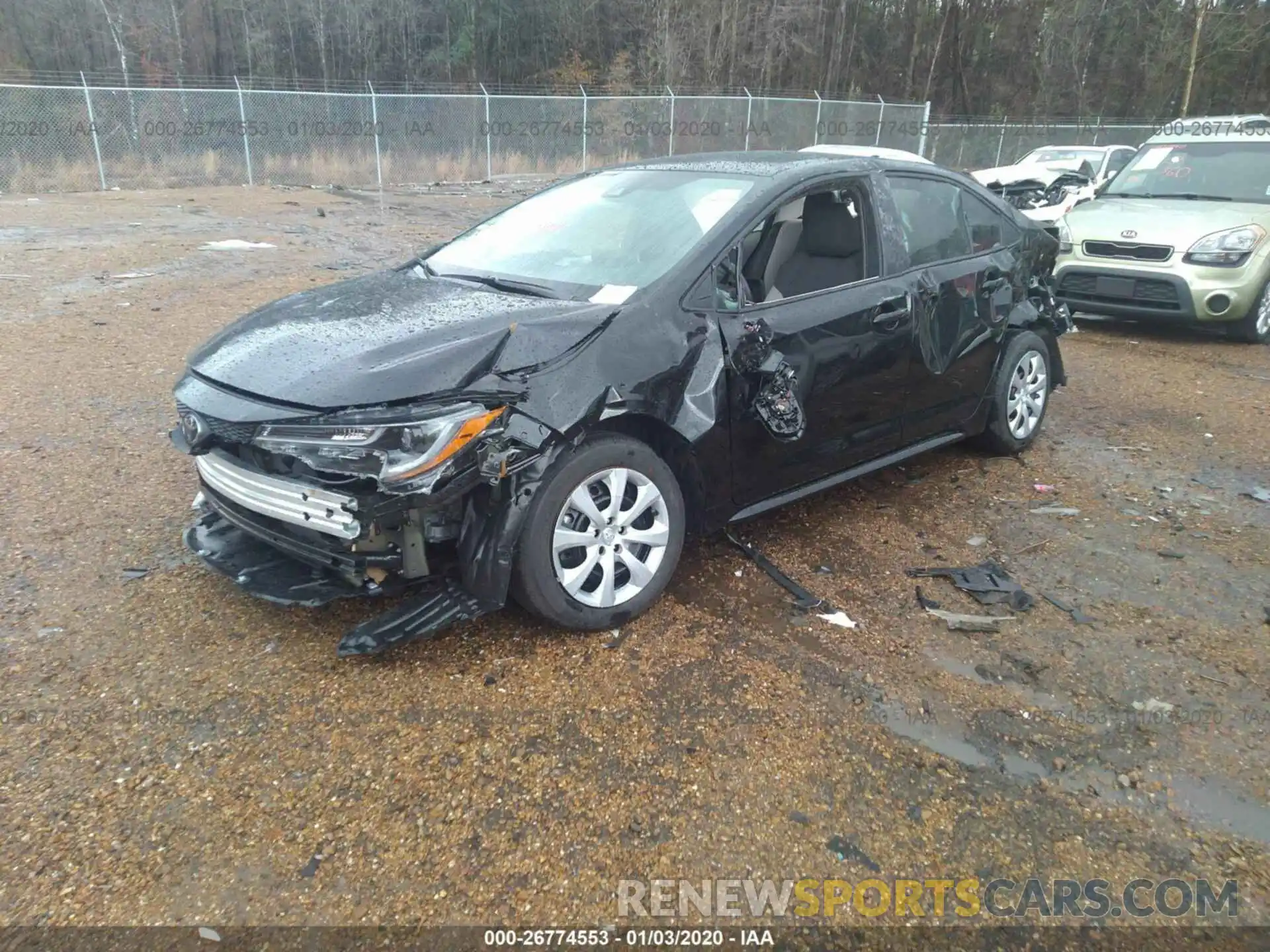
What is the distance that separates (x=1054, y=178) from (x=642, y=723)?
14.1m

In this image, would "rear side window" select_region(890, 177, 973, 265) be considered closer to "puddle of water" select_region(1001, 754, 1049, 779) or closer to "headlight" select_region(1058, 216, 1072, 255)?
"puddle of water" select_region(1001, 754, 1049, 779)

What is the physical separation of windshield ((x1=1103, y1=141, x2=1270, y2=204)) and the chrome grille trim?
357 inches

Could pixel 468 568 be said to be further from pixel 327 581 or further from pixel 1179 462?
pixel 1179 462

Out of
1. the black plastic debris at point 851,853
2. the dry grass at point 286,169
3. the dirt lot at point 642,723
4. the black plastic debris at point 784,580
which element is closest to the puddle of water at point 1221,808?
the dirt lot at point 642,723

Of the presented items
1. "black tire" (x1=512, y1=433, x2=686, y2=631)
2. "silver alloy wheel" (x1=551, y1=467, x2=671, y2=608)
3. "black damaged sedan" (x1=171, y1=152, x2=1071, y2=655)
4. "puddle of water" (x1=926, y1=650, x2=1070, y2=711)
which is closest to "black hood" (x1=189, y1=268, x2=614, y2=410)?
"black damaged sedan" (x1=171, y1=152, x2=1071, y2=655)

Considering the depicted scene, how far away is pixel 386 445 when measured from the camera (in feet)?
8.73

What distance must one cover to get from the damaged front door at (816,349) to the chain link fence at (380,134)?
14.8 meters

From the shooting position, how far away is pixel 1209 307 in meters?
7.67

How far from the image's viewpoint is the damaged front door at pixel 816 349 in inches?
136

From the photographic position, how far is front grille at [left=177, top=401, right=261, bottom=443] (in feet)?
9.13

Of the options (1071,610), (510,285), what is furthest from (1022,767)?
(510,285)

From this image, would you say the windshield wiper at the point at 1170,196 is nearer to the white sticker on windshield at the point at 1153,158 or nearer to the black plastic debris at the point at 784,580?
the white sticker on windshield at the point at 1153,158

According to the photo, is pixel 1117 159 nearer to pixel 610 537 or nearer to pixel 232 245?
pixel 232 245

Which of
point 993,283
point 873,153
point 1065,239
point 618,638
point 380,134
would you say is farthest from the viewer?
point 380,134
